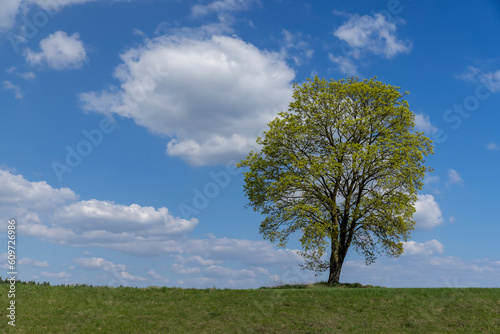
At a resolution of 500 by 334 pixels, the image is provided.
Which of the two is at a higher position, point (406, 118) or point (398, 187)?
point (406, 118)

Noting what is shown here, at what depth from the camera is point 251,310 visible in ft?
62.2

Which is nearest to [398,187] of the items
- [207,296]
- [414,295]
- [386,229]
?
[386,229]

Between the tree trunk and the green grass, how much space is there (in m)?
Answer: 9.04

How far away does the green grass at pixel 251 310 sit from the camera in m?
17.2

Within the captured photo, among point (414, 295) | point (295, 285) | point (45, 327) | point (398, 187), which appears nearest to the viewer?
point (45, 327)

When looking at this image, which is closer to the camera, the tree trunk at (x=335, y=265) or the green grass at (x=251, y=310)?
the green grass at (x=251, y=310)

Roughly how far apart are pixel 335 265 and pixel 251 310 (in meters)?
13.8

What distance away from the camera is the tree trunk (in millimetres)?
31150

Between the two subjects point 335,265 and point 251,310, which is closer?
point 251,310

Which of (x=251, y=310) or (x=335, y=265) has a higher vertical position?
(x=335, y=265)

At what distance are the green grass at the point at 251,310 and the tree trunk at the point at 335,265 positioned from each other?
9.04 m

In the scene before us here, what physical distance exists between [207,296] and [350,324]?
24.3ft

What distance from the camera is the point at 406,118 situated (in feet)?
107

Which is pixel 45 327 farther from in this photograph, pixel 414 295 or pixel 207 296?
pixel 414 295
